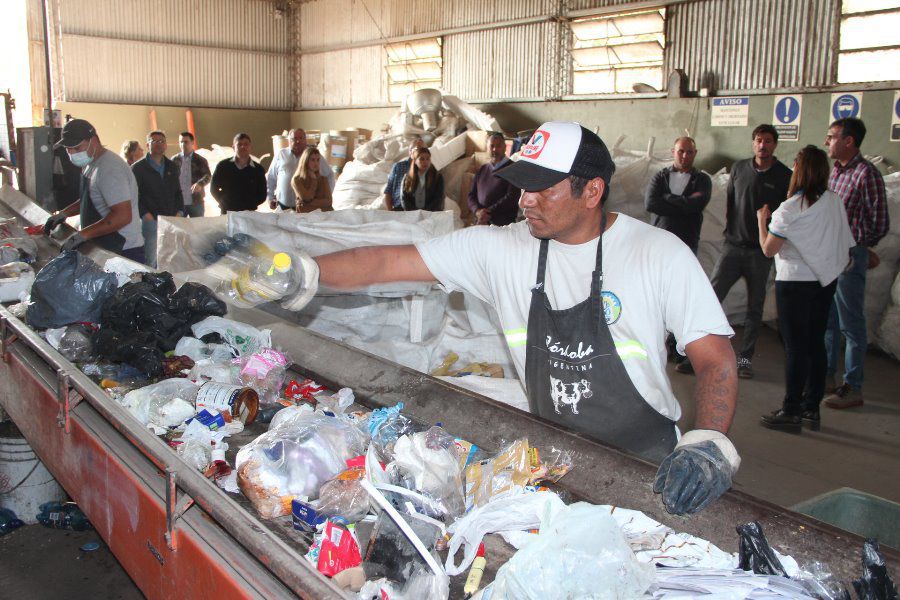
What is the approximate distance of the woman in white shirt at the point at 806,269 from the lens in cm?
426

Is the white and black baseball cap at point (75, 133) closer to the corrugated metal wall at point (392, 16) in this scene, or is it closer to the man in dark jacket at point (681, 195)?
the man in dark jacket at point (681, 195)

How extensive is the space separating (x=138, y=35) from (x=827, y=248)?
15.3 m

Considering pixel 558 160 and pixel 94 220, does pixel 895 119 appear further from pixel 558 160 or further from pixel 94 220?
pixel 94 220

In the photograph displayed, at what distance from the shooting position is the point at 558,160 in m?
1.96

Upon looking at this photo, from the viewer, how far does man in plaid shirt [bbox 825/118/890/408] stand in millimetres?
4637

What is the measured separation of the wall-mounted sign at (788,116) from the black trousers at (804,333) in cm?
428

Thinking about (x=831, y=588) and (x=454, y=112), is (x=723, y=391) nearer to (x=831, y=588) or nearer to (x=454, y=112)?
(x=831, y=588)

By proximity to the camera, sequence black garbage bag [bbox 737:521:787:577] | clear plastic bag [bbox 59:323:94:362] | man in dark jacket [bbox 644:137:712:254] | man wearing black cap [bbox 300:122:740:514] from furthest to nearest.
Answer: man in dark jacket [bbox 644:137:712:254] → clear plastic bag [bbox 59:323:94:362] → man wearing black cap [bbox 300:122:740:514] → black garbage bag [bbox 737:521:787:577]

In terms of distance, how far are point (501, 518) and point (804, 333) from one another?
11.5 feet

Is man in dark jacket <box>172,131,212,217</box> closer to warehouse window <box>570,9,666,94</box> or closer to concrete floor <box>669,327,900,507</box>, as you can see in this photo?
warehouse window <box>570,9,666,94</box>

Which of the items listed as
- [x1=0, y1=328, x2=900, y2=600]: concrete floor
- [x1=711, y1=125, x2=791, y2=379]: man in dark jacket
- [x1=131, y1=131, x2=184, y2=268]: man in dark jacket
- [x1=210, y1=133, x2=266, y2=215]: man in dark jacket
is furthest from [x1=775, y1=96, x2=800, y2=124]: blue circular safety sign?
[x1=131, y1=131, x2=184, y2=268]: man in dark jacket

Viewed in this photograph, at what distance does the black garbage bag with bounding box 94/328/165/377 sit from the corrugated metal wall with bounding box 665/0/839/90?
765cm

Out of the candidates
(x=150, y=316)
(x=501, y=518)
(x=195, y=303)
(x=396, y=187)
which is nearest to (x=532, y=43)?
(x=396, y=187)

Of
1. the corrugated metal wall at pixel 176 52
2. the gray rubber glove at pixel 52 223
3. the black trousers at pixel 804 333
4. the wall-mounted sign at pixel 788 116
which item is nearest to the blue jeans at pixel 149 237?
the gray rubber glove at pixel 52 223
